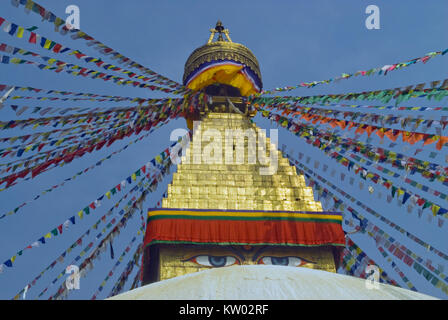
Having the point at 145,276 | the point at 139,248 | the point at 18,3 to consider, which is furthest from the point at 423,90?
the point at 139,248

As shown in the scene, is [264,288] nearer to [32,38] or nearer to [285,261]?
[32,38]

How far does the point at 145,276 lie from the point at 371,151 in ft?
18.0

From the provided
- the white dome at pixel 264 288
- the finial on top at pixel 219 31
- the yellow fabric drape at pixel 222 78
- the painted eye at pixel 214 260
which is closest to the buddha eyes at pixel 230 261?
the painted eye at pixel 214 260

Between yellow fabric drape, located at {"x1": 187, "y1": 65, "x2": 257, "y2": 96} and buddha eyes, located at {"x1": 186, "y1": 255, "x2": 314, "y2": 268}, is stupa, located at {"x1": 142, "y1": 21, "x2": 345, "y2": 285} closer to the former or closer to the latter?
buddha eyes, located at {"x1": 186, "y1": 255, "x2": 314, "y2": 268}

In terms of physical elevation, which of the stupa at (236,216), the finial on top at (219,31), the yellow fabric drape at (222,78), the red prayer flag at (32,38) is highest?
the finial on top at (219,31)

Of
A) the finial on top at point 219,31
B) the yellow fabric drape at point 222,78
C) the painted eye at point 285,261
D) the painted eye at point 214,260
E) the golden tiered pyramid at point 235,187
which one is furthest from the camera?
the finial on top at point 219,31

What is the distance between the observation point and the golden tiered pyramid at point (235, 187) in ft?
35.1

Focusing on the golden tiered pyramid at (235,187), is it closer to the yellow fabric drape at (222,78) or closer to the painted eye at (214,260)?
the painted eye at (214,260)

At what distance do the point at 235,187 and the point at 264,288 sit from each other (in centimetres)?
712

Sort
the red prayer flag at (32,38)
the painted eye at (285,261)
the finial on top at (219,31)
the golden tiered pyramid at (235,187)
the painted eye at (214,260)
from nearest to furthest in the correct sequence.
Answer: the red prayer flag at (32,38), the painted eye at (214,260), the painted eye at (285,261), the golden tiered pyramid at (235,187), the finial on top at (219,31)

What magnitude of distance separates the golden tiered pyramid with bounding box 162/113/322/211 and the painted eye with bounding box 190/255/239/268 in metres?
1.13

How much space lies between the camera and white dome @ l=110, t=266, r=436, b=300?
3840 millimetres

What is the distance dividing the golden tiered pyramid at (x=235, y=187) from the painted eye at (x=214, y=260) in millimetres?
A: 1131
